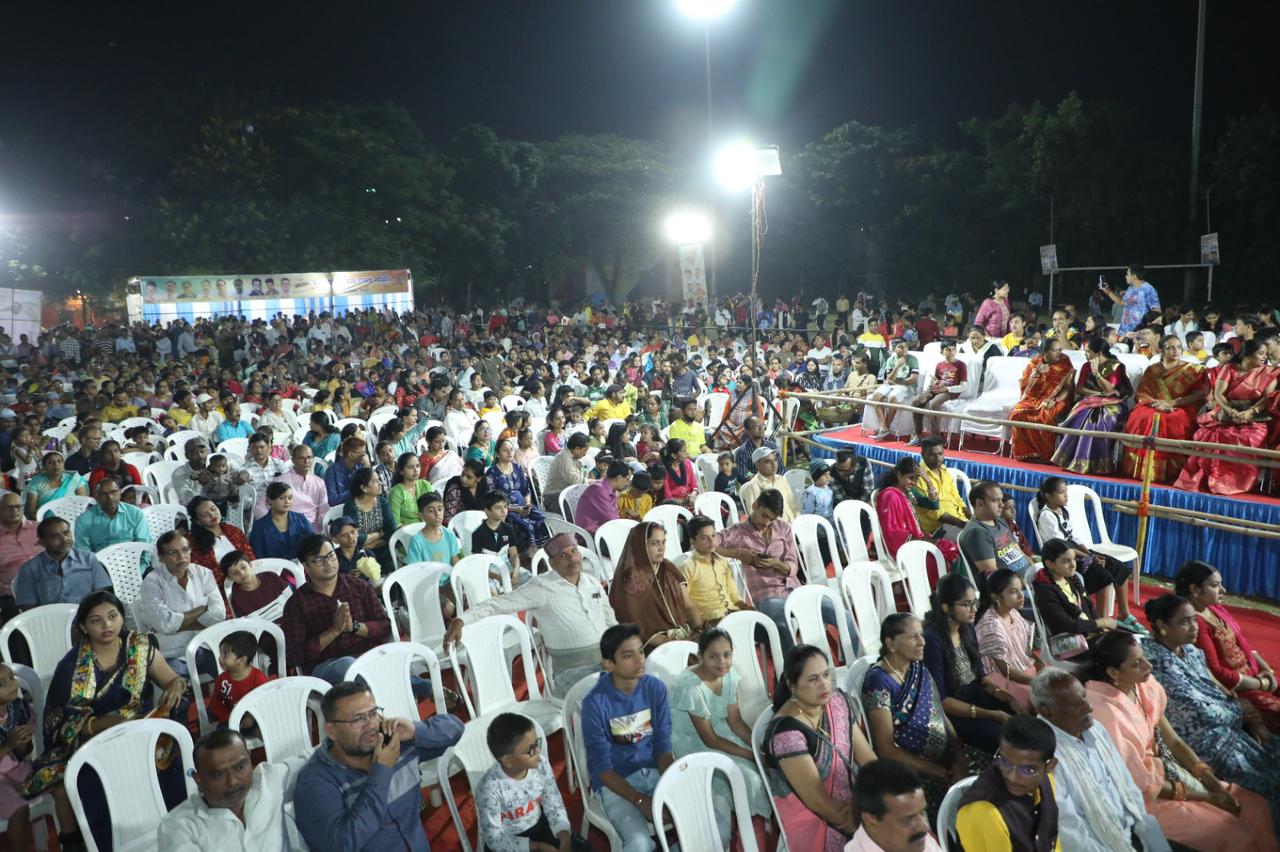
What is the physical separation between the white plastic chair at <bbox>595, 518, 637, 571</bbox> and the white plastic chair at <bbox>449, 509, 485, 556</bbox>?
2.68 feet

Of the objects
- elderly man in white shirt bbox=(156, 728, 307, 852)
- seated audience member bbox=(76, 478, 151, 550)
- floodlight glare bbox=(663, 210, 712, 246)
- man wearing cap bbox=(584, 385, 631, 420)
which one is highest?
floodlight glare bbox=(663, 210, 712, 246)

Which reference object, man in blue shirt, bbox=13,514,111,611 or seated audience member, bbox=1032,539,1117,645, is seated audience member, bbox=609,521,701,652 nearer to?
seated audience member, bbox=1032,539,1117,645

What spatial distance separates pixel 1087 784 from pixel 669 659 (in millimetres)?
1639

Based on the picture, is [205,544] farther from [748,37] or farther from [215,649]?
[748,37]

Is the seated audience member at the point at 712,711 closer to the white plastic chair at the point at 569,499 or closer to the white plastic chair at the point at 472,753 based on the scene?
the white plastic chair at the point at 472,753

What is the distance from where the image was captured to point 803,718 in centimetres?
316

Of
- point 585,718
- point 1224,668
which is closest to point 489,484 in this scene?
point 585,718

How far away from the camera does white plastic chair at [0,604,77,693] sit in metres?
4.14

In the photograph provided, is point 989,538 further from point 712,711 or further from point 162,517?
point 162,517

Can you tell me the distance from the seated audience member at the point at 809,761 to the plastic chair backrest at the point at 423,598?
89.6 inches

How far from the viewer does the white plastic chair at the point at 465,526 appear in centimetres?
590

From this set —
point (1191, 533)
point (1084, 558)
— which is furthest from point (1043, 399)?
point (1084, 558)

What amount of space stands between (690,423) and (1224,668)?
518cm

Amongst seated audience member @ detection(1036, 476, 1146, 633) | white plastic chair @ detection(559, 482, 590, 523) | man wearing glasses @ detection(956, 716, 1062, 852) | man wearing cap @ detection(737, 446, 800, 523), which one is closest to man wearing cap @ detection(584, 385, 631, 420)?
white plastic chair @ detection(559, 482, 590, 523)
